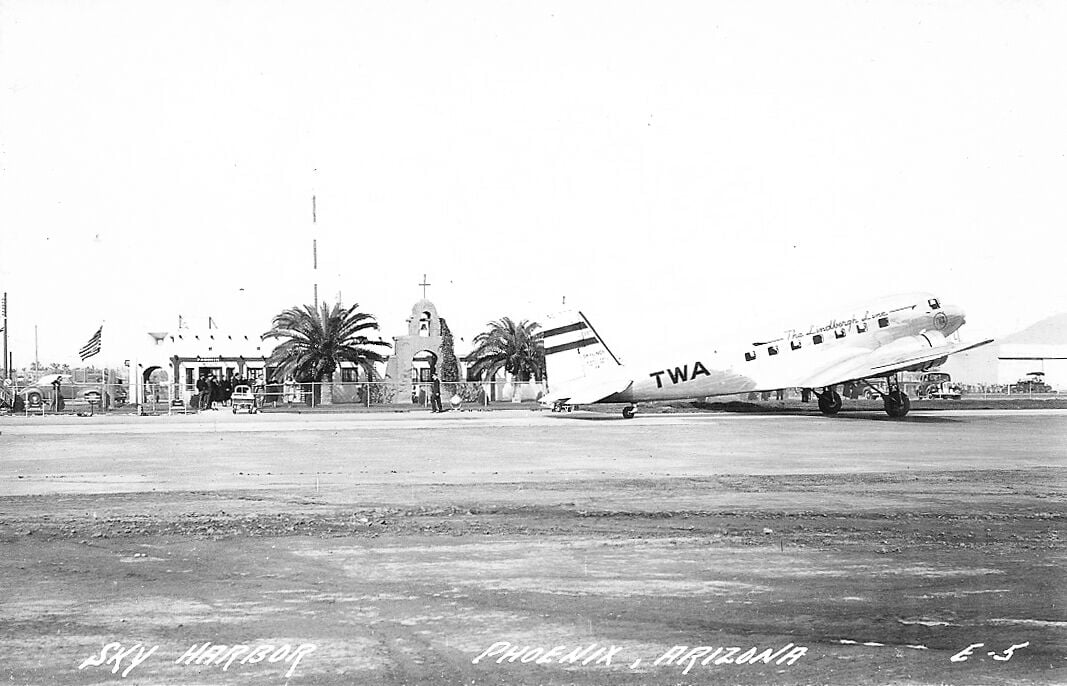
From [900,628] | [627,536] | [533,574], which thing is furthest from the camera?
[627,536]

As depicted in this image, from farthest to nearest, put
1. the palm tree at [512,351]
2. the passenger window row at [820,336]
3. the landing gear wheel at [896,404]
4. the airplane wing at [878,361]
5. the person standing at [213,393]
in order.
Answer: the palm tree at [512,351] → the person standing at [213,393] → the passenger window row at [820,336] → the airplane wing at [878,361] → the landing gear wheel at [896,404]

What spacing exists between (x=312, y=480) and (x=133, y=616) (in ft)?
29.0

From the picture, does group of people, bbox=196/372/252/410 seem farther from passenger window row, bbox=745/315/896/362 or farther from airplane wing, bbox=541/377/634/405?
passenger window row, bbox=745/315/896/362

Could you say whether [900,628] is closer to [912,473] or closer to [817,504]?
[817,504]

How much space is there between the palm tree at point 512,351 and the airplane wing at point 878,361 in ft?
139

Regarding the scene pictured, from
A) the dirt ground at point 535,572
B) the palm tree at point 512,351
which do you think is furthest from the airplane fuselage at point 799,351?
the palm tree at point 512,351

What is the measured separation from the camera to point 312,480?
15.6 metres

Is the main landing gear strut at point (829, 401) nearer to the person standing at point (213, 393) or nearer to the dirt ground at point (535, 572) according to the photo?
the dirt ground at point (535, 572)

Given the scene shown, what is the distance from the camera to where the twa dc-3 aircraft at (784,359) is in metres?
34.4

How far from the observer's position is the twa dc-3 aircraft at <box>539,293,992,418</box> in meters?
34.4

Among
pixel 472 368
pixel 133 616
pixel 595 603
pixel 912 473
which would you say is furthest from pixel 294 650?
pixel 472 368

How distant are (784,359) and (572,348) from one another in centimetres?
783

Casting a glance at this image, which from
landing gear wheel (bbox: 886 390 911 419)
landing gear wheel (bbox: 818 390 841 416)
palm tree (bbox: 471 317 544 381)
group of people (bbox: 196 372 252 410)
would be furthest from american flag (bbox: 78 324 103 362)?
landing gear wheel (bbox: 886 390 911 419)

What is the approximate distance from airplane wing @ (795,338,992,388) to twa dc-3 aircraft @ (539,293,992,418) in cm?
4
